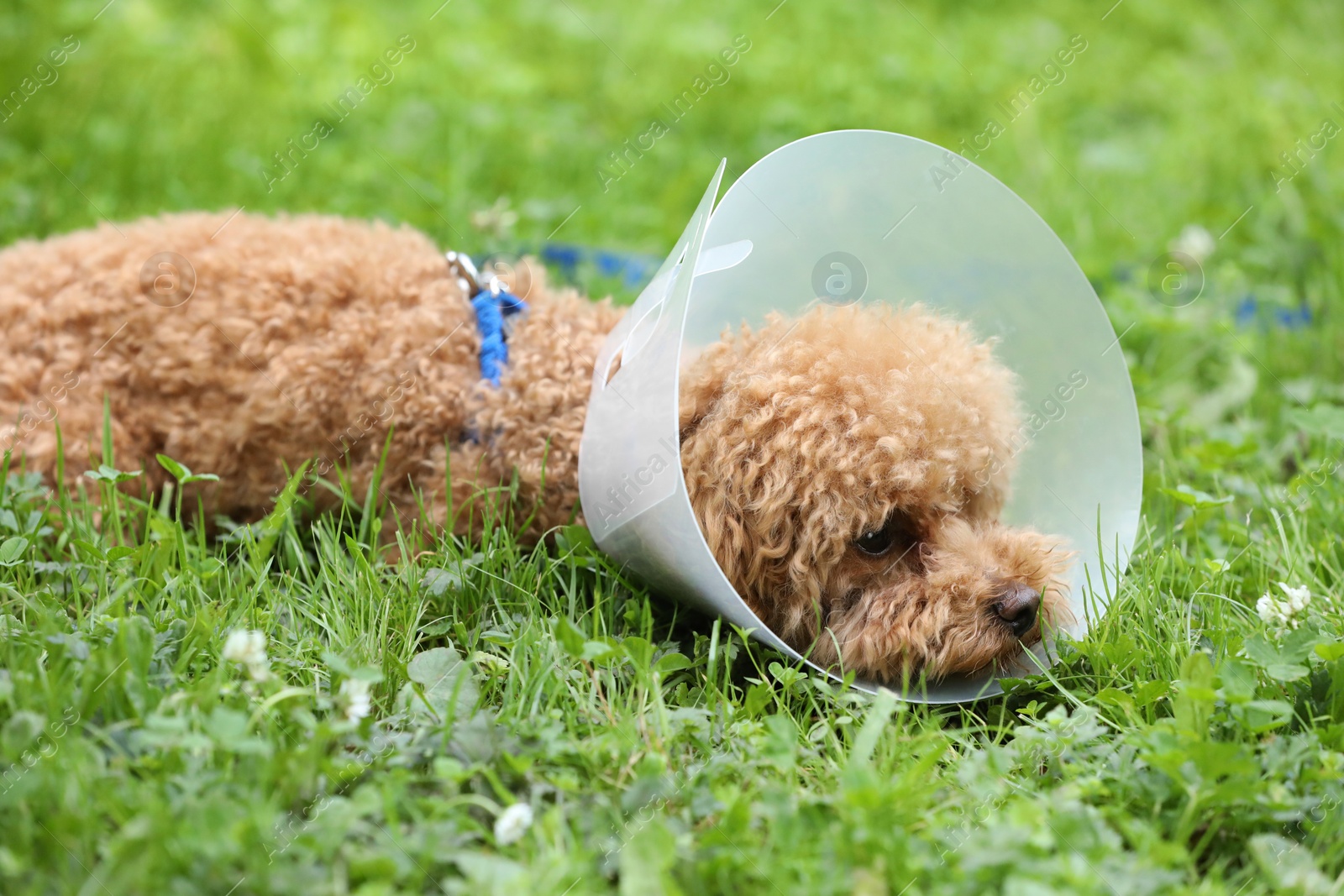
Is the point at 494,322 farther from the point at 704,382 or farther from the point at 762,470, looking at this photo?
the point at 762,470

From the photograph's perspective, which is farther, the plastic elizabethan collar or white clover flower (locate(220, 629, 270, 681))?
the plastic elizabethan collar

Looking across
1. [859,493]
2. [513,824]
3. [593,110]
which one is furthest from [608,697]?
[593,110]

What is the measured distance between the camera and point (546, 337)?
2.57m

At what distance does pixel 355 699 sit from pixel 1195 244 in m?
3.92

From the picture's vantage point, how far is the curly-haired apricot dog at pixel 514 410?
2.13m

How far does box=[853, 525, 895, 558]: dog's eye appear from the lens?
7.29ft

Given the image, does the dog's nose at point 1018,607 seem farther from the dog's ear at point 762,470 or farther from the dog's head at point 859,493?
the dog's ear at point 762,470

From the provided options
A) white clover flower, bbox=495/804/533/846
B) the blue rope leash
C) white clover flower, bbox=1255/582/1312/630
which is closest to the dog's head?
white clover flower, bbox=1255/582/1312/630

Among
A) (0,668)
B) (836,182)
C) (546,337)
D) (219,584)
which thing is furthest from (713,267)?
(0,668)

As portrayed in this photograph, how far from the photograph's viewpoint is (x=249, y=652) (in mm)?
1734

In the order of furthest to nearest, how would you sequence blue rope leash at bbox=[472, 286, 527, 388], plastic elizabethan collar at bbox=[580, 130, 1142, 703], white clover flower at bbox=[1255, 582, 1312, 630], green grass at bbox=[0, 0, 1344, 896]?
blue rope leash at bbox=[472, 286, 527, 388] < white clover flower at bbox=[1255, 582, 1312, 630] < plastic elizabethan collar at bbox=[580, 130, 1142, 703] < green grass at bbox=[0, 0, 1344, 896]

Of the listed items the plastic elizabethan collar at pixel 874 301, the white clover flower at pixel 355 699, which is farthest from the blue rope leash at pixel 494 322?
the white clover flower at pixel 355 699

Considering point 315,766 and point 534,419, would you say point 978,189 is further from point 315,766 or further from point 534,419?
point 315,766

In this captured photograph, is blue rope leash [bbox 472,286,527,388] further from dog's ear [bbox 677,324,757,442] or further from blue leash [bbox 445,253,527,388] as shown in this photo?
dog's ear [bbox 677,324,757,442]
